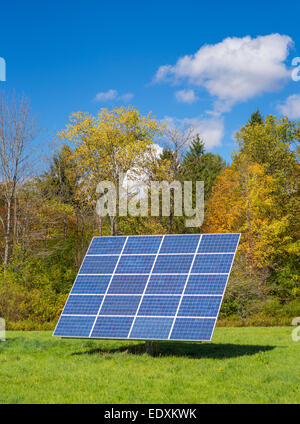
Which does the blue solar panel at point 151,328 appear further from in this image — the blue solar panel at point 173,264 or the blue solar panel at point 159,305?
the blue solar panel at point 173,264

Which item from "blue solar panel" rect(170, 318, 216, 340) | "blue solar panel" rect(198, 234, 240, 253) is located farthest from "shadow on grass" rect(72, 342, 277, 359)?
"blue solar panel" rect(198, 234, 240, 253)

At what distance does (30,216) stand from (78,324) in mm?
30345

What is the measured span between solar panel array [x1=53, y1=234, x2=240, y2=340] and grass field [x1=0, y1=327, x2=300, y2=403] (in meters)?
0.94

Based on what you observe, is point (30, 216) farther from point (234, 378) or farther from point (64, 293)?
point (234, 378)

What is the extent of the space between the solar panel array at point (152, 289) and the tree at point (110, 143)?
28.5 m

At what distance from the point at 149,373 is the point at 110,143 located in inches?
1426

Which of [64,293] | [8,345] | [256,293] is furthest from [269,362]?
[64,293]

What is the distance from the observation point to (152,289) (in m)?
14.7

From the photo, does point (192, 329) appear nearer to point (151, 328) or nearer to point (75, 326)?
point (151, 328)

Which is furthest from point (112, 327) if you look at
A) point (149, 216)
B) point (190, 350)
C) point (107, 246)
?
point (149, 216)

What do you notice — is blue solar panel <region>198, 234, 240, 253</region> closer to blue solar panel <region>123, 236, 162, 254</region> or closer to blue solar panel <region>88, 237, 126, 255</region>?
blue solar panel <region>123, 236, 162, 254</region>

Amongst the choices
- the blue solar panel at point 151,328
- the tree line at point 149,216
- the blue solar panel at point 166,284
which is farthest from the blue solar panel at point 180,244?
the tree line at point 149,216

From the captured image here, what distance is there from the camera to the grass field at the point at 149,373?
989 centimetres

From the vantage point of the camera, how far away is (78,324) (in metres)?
14.7
